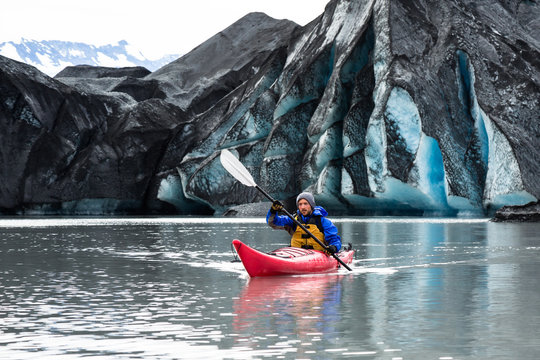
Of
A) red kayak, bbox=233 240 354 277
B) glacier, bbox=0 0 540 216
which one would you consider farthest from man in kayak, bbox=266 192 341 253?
glacier, bbox=0 0 540 216

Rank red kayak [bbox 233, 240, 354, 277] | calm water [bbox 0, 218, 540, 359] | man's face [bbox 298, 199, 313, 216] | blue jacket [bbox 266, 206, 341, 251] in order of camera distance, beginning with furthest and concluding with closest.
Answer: blue jacket [bbox 266, 206, 341, 251]
man's face [bbox 298, 199, 313, 216]
red kayak [bbox 233, 240, 354, 277]
calm water [bbox 0, 218, 540, 359]

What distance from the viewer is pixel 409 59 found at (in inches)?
1718

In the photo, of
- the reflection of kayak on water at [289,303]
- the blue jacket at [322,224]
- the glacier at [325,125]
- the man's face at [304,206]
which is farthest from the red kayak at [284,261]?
the glacier at [325,125]

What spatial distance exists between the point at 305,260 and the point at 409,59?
1297 inches

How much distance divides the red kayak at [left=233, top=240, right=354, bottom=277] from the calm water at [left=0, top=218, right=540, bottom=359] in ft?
0.77

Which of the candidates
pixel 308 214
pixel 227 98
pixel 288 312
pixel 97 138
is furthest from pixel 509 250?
pixel 97 138

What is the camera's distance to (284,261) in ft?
39.9

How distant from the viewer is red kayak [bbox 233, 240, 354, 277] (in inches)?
471

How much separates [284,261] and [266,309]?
374cm

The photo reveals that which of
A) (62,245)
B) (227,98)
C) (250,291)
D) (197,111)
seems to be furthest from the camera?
(197,111)

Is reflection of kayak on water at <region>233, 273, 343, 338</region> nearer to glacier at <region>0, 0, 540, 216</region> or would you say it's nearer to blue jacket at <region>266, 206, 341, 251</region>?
blue jacket at <region>266, 206, 341, 251</region>

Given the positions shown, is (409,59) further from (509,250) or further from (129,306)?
(129,306)

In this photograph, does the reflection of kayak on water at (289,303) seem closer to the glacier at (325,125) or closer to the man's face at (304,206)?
the man's face at (304,206)

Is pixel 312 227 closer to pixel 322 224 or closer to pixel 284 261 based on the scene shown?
pixel 322 224
